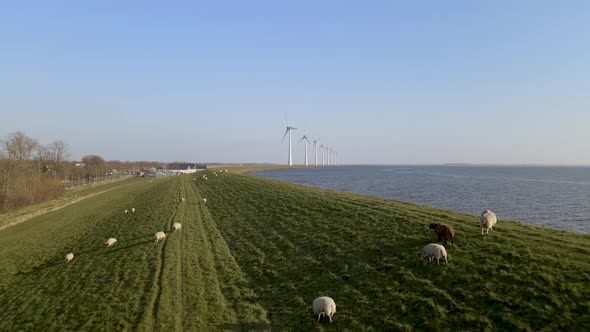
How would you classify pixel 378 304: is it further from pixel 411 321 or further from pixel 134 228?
pixel 134 228

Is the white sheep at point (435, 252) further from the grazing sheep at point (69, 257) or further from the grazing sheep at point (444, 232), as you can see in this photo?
the grazing sheep at point (69, 257)

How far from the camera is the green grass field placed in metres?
16.5

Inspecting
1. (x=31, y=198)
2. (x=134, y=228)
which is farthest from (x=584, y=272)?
(x=31, y=198)

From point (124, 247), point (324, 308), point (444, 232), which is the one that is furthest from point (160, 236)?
point (444, 232)

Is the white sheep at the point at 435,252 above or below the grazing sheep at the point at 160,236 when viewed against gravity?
above

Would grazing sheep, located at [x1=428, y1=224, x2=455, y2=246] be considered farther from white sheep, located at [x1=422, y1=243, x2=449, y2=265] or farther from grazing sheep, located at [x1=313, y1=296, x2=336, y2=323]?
grazing sheep, located at [x1=313, y1=296, x2=336, y2=323]

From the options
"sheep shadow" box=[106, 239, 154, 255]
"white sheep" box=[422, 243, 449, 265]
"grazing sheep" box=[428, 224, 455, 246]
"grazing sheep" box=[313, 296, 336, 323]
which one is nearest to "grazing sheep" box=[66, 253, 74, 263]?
"sheep shadow" box=[106, 239, 154, 255]

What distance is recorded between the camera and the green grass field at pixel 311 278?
16.5 m

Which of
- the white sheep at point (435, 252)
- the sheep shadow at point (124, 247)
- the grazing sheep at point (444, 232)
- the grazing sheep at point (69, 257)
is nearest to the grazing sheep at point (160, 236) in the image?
the sheep shadow at point (124, 247)

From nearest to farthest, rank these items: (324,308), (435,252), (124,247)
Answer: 1. (324,308)
2. (435,252)
3. (124,247)

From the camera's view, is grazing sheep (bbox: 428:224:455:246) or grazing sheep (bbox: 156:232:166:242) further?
grazing sheep (bbox: 156:232:166:242)

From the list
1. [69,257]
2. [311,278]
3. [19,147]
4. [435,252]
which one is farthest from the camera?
[19,147]

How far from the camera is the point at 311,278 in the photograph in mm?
22672

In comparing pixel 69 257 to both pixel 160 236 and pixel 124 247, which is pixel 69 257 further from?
pixel 160 236
